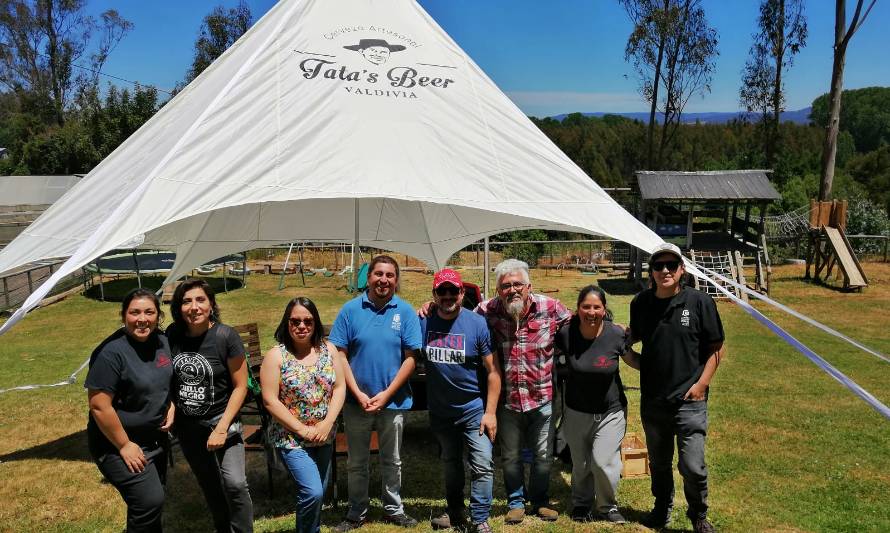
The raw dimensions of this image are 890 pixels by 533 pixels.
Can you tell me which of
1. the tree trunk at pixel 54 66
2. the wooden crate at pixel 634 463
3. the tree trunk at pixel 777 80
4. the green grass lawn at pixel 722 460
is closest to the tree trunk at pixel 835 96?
the tree trunk at pixel 777 80

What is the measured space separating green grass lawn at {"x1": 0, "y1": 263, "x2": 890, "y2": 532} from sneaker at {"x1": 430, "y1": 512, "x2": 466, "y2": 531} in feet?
0.79

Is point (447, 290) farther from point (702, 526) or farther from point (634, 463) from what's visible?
point (634, 463)

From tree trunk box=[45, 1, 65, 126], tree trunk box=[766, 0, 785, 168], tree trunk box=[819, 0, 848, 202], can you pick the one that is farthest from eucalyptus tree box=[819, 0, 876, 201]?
tree trunk box=[45, 1, 65, 126]

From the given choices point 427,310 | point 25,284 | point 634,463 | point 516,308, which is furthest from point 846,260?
point 25,284

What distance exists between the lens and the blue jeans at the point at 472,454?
3.96 metres

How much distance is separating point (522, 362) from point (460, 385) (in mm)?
412

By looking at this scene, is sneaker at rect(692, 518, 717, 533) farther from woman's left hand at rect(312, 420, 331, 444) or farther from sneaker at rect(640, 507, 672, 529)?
woman's left hand at rect(312, 420, 331, 444)

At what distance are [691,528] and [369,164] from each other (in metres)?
3.27

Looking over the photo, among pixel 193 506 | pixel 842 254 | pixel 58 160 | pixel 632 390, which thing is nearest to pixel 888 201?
pixel 842 254

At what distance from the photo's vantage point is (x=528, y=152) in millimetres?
5355

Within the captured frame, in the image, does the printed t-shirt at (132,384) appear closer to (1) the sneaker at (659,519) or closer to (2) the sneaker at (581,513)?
(2) the sneaker at (581,513)

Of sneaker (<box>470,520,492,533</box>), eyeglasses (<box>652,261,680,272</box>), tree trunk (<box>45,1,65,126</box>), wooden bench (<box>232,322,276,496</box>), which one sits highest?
tree trunk (<box>45,1,65,126</box>)

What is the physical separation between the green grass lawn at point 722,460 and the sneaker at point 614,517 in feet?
0.20

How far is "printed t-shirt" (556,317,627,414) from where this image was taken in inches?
157
